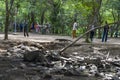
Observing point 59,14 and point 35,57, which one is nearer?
point 35,57

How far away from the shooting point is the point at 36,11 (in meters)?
41.2

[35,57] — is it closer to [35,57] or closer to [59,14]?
[35,57]

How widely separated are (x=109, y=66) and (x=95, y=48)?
6.54m

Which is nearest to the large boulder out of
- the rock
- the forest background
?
the rock

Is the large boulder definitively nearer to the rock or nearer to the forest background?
the rock

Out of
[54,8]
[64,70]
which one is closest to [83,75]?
[64,70]

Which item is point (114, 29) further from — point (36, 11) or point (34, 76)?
point (34, 76)

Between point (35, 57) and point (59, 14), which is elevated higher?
point (59, 14)

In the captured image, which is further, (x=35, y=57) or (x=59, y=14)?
(x=59, y=14)

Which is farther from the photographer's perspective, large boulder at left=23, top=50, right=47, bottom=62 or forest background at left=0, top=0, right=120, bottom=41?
forest background at left=0, top=0, right=120, bottom=41

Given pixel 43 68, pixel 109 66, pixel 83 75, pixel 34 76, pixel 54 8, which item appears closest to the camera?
pixel 34 76

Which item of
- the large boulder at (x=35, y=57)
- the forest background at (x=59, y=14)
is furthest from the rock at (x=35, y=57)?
the forest background at (x=59, y=14)

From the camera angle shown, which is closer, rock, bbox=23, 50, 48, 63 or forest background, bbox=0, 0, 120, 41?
rock, bbox=23, 50, 48, 63

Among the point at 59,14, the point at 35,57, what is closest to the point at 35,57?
the point at 35,57
